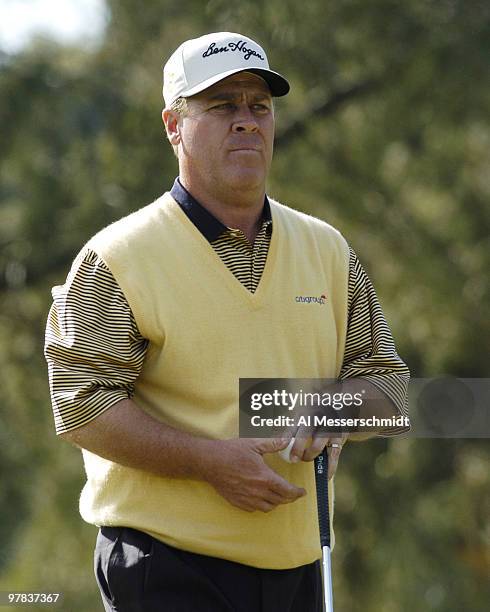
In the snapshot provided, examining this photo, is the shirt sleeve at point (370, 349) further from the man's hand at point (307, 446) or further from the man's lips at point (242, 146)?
the man's lips at point (242, 146)

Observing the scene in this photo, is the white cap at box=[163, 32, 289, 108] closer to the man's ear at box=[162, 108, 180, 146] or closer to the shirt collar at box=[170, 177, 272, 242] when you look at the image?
the man's ear at box=[162, 108, 180, 146]

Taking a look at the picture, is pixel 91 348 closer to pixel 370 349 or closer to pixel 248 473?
pixel 248 473

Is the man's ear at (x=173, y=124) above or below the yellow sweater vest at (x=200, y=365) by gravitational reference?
above

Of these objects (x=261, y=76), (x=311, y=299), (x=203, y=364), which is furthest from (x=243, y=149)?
(x=203, y=364)

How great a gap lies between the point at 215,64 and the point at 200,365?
23.7 inches

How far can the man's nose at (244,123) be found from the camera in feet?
8.00

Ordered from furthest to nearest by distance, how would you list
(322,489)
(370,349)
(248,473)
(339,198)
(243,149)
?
(339,198) → (370,349) → (243,149) → (322,489) → (248,473)

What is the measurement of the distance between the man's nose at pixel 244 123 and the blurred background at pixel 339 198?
323 cm

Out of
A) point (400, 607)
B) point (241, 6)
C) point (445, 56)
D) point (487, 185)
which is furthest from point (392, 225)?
point (400, 607)

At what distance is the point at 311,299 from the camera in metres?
2.44

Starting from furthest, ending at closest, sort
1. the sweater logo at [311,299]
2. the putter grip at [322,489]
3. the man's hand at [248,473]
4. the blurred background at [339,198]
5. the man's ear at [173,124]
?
the blurred background at [339,198] → the man's ear at [173,124] → the sweater logo at [311,299] → the putter grip at [322,489] → the man's hand at [248,473]

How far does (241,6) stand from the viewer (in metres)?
5.60

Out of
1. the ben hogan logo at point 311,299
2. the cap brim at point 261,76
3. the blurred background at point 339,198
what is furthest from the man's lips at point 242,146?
the blurred background at point 339,198

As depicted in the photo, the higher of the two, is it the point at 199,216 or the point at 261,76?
the point at 261,76
